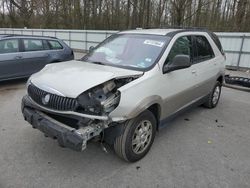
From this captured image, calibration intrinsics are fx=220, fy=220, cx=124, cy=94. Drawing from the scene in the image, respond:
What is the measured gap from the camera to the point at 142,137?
3080 mm

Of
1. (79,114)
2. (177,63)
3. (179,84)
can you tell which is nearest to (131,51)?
(177,63)

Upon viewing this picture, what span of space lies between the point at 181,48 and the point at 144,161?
195cm

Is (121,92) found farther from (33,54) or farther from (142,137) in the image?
(33,54)

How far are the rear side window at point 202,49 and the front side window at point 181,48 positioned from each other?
10.4 inches

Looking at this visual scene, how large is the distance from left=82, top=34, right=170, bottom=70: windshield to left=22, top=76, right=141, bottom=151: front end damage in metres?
0.60

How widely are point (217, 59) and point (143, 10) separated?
16279 mm

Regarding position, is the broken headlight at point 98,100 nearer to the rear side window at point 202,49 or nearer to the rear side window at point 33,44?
the rear side window at point 202,49

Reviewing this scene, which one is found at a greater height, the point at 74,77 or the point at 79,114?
the point at 74,77

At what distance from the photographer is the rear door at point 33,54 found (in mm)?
6938

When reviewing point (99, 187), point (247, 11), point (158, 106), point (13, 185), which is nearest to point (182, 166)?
→ point (158, 106)

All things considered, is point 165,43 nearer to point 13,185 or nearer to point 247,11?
point 13,185

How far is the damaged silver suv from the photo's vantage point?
99.7 inches

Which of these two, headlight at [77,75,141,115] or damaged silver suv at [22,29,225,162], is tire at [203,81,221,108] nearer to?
damaged silver suv at [22,29,225,162]

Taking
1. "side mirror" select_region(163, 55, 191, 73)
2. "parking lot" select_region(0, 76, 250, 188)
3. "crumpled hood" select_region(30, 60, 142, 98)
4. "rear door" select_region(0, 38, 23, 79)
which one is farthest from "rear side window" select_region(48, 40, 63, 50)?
"side mirror" select_region(163, 55, 191, 73)
